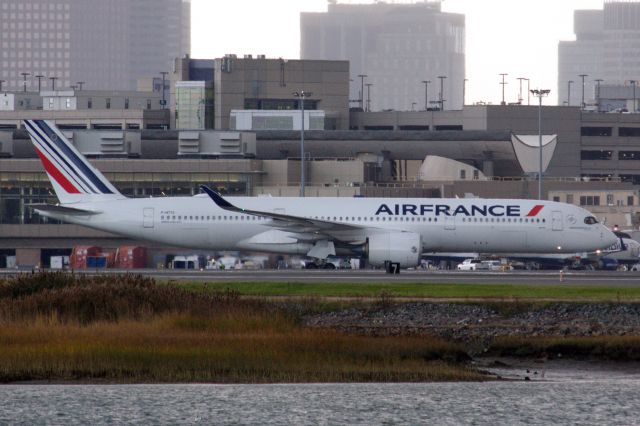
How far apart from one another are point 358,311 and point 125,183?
5994 centimetres

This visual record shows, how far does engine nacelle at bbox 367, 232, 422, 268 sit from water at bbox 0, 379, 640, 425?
31978 mm

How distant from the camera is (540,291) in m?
58.5

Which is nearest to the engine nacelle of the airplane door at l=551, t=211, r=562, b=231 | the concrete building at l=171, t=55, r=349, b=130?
the airplane door at l=551, t=211, r=562, b=231

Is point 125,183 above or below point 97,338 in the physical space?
above

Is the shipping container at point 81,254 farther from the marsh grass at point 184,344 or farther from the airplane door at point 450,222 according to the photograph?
the marsh grass at point 184,344

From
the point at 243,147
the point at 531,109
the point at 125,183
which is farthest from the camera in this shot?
the point at 531,109

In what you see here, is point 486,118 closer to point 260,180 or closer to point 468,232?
point 260,180

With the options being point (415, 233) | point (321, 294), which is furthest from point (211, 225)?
point (321, 294)

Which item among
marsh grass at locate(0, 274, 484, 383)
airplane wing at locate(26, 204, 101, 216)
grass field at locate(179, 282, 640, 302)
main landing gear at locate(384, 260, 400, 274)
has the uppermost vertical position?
airplane wing at locate(26, 204, 101, 216)

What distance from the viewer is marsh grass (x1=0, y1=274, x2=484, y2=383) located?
4156cm

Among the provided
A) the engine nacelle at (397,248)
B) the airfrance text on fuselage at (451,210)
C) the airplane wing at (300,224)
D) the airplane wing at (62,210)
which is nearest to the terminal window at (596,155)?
the airfrance text on fuselage at (451,210)

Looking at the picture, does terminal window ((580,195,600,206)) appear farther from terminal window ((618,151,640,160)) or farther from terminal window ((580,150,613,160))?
terminal window ((618,151,640,160))

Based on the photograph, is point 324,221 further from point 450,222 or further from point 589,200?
point 589,200

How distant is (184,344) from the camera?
43.7m
